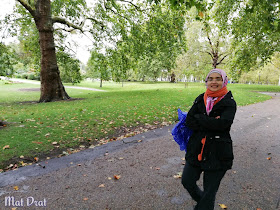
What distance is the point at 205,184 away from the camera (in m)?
2.12

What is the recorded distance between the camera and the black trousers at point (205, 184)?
2.07 m

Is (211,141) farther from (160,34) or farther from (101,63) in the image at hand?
(101,63)

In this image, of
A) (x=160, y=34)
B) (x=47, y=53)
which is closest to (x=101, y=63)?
(x=47, y=53)

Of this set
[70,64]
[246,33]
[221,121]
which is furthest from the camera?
[70,64]

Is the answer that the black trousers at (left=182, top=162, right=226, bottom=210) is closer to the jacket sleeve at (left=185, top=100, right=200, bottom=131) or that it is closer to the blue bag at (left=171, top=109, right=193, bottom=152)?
the blue bag at (left=171, top=109, right=193, bottom=152)

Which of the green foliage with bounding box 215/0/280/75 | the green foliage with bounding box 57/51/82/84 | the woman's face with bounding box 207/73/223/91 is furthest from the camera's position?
the green foliage with bounding box 57/51/82/84

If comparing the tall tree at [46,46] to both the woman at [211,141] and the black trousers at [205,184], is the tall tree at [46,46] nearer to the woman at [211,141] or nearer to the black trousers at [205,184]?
the woman at [211,141]

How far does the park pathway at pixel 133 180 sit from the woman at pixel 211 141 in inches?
26.2

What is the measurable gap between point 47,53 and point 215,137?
37.6 feet

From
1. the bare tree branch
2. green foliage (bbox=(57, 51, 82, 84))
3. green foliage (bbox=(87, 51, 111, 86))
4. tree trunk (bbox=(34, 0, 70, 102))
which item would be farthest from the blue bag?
green foliage (bbox=(57, 51, 82, 84))

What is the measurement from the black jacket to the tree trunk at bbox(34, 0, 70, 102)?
11176 mm

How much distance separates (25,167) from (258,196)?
4420 millimetres

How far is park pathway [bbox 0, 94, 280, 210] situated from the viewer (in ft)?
8.80

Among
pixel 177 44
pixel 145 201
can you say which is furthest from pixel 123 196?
pixel 177 44
